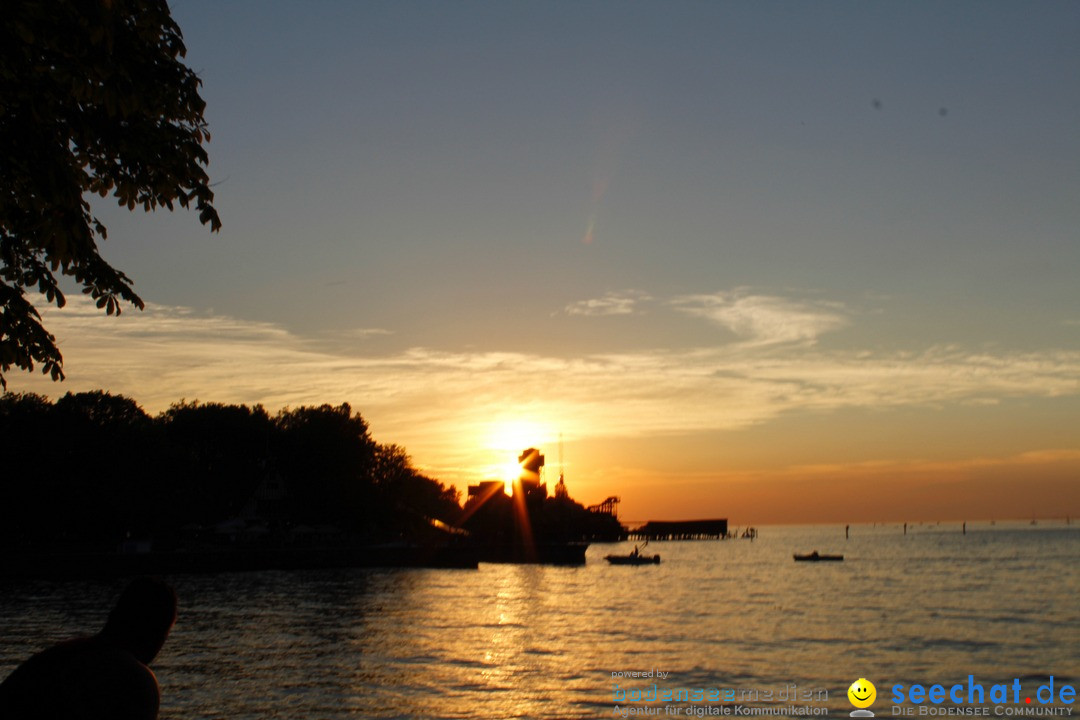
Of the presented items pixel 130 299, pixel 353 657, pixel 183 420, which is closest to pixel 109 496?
pixel 183 420

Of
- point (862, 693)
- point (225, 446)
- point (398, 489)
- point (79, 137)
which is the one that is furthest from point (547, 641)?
point (225, 446)

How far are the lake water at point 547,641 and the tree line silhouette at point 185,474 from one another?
2522 centimetres

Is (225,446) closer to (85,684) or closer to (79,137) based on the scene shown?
(79,137)

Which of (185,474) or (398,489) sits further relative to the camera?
(398,489)

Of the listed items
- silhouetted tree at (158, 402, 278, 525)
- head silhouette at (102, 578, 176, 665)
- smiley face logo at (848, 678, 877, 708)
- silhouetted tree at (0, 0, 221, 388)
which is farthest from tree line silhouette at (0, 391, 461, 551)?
head silhouette at (102, 578, 176, 665)

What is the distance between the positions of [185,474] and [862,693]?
4173 inches

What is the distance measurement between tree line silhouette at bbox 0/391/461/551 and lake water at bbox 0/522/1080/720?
25216mm

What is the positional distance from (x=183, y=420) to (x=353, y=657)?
119886mm

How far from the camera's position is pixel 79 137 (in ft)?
31.6

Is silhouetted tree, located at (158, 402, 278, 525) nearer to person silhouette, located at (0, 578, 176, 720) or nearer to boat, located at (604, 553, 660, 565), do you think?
boat, located at (604, 553, 660, 565)

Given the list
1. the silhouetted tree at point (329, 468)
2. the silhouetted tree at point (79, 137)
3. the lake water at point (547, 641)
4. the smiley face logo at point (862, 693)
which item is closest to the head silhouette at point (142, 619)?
the silhouetted tree at point (79, 137)

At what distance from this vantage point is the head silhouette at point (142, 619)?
5.00 metres

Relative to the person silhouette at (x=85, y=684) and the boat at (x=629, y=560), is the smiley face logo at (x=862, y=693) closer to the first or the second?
the person silhouette at (x=85, y=684)

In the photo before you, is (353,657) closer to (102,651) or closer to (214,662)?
(214,662)
